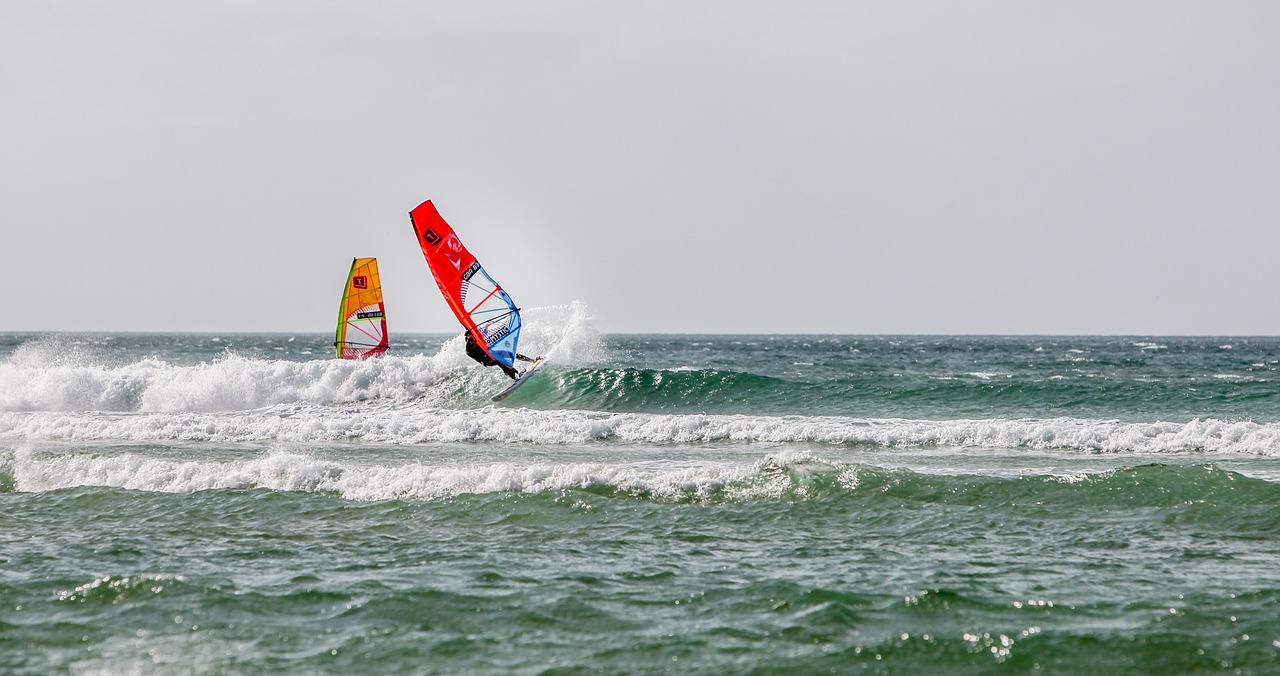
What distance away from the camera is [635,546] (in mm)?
9500

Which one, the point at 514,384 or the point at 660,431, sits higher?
the point at 514,384

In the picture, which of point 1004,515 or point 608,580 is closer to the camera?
point 608,580

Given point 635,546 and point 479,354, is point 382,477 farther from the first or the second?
point 479,354

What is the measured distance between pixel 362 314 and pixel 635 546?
2545 centimetres

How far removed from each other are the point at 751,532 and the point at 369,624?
4383 mm

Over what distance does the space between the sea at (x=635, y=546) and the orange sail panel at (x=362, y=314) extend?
40.0ft

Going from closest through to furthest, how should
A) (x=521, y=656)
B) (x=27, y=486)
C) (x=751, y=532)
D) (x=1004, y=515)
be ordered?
(x=521, y=656) → (x=751, y=532) → (x=1004, y=515) → (x=27, y=486)

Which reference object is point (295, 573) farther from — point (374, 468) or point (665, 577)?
point (374, 468)

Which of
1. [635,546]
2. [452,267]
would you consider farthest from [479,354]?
[635,546]

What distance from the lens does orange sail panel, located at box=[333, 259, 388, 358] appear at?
32.9m

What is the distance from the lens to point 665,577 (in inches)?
326

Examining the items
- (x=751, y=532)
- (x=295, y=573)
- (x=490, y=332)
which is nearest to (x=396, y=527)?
(x=295, y=573)

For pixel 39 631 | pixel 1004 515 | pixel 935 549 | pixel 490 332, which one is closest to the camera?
pixel 39 631

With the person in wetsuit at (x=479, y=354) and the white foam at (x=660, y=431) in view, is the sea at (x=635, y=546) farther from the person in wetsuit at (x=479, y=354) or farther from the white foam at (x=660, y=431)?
the person in wetsuit at (x=479, y=354)
